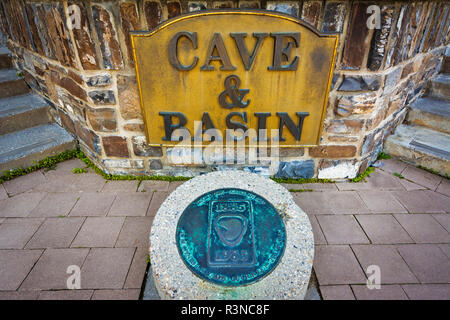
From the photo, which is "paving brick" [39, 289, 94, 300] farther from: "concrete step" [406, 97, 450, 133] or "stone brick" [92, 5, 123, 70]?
"concrete step" [406, 97, 450, 133]

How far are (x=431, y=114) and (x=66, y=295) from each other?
3.71 m

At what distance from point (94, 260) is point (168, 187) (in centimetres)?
86

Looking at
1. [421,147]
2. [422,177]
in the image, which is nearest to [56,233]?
[422,177]

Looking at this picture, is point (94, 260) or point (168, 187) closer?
point (94, 260)

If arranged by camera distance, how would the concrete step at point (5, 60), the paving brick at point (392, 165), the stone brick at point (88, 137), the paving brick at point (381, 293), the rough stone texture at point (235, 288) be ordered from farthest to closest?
1. the concrete step at point (5, 60)
2. the paving brick at point (392, 165)
3. the stone brick at point (88, 137)
4. the paving brick at point (381, 293)
5. the rough stone texture at point (235, 288)

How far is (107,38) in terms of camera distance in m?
1.91

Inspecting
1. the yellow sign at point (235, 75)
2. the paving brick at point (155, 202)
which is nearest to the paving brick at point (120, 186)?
the paving brick at point (155, 202)

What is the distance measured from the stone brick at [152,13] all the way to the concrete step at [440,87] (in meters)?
3.17

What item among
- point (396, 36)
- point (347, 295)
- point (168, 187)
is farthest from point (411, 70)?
point (168, 187)

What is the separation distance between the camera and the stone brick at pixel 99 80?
2.06 meters

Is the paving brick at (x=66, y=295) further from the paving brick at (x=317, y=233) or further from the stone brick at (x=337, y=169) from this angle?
the stone brick at (x=337, y=169)

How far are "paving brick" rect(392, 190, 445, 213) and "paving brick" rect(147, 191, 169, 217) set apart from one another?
2.09 meters

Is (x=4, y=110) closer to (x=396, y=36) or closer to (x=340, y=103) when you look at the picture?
(x=340, y=103)

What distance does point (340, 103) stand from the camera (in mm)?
2117
